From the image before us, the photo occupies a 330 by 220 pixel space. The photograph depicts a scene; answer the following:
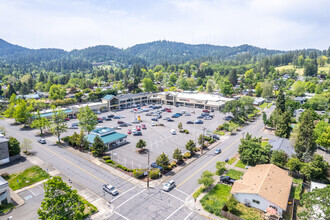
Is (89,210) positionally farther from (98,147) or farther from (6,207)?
(98,147)

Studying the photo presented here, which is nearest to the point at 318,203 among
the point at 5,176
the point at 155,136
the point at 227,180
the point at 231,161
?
the point at 227,180

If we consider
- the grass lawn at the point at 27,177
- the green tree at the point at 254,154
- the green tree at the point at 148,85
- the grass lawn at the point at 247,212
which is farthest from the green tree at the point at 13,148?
the green tree at the point at 148,85

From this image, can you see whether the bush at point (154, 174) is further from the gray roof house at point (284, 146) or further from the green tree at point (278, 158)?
the gray roof house at point (284, 146)

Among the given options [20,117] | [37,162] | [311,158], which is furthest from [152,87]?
[311,158]

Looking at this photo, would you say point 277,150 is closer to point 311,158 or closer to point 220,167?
point 311,158

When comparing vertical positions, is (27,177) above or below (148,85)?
below

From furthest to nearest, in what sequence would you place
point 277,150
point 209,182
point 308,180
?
1. point 277,150
2. point 308,180
3. point 209,182
